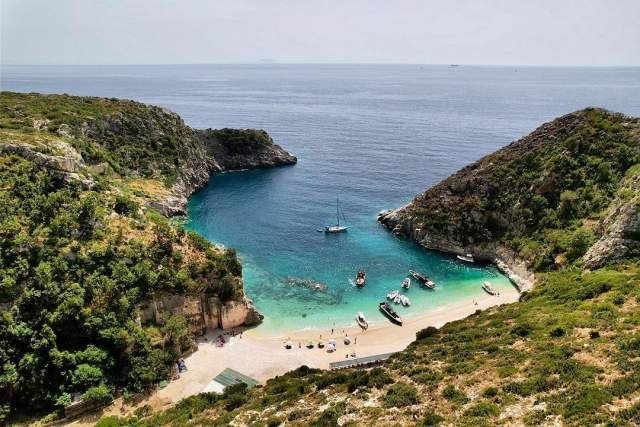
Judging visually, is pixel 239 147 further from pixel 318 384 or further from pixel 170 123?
pixel 318 384

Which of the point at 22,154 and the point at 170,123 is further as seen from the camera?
the point at 170,123

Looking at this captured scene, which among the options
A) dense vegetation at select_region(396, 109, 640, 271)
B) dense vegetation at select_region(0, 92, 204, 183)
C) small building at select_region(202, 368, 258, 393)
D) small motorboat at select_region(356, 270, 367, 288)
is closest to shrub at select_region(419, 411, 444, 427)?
small building at select_region(202, 368, 258, 393)

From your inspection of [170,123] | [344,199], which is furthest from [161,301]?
[170,123]

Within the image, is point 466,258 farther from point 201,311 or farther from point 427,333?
point 201,311

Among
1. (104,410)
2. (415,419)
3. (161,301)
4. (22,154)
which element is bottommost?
(104,410)

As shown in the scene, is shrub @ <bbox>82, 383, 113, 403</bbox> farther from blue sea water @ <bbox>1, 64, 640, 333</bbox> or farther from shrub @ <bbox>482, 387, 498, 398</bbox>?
shrub @ <bbox>482, 387, 498, 398</bbox>
